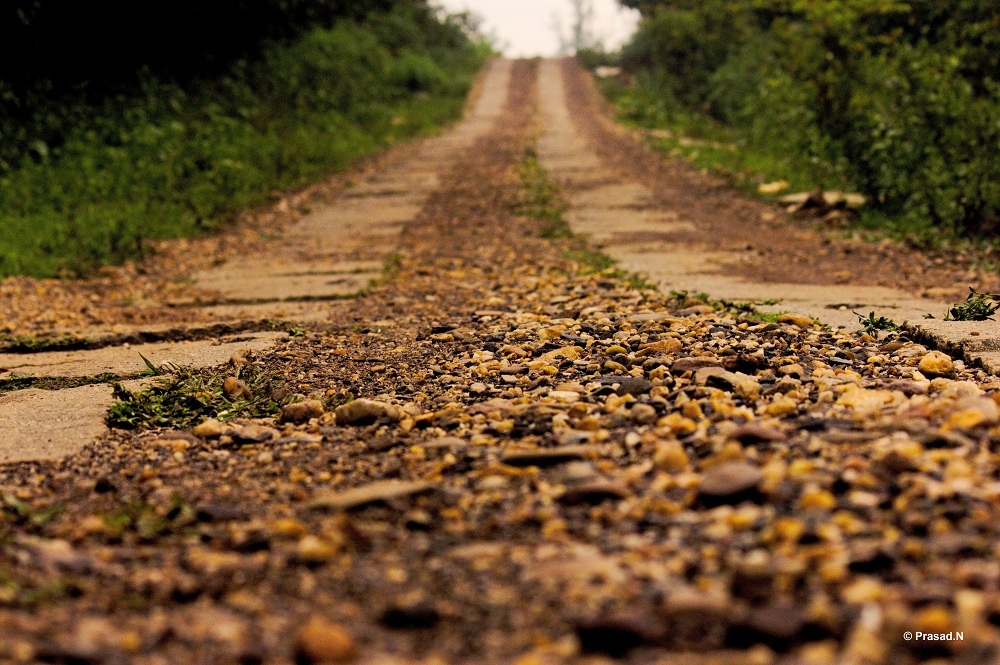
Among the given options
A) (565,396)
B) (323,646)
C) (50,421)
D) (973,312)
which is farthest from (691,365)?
(50,421)

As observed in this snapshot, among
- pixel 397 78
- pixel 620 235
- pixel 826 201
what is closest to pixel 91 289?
pixel 620 235

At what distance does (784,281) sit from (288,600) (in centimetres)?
458

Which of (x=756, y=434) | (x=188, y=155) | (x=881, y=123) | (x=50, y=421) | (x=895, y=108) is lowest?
(x=50, y=421)

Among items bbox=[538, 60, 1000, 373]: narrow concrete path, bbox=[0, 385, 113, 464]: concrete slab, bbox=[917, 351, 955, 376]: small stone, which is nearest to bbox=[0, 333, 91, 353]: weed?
bbox=[0, 385, 113, 464]: concrete slab

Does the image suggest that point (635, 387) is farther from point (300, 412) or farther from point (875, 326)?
point (875, 326)

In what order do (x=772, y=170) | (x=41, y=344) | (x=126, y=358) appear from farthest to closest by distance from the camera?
(x=772, y=170) < (x=41, y=344) < (x=126, y=358)

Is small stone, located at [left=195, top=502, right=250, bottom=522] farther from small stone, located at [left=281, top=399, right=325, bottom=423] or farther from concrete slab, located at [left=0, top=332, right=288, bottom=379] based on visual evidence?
concrete slab, located at [left=0, top=332, right=288, bottom=379]

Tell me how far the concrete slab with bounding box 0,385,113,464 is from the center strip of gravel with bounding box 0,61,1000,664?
0.34 ft

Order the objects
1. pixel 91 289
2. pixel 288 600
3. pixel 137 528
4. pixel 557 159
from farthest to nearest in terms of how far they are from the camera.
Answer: pixel 557 159, pixel 91 289, pixel 137 528, pixel 288 600

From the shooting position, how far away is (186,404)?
3242 millimetres

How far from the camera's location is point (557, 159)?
44.4ft

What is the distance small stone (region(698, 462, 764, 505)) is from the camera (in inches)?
78.2

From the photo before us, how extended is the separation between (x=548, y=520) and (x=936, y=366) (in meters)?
1.78

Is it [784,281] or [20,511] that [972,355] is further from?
[20,511]
